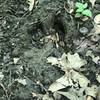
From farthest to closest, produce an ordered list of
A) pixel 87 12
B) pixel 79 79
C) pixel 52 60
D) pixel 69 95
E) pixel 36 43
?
pixel 87 12
pixel 36 43
pixel 52 60
pixel 79 79
pixel 69 95

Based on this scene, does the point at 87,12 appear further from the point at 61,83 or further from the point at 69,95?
the point at 69,95

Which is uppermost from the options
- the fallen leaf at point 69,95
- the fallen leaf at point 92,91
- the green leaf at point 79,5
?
the green leaf at point 79,5

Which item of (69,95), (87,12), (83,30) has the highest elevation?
(87,12)

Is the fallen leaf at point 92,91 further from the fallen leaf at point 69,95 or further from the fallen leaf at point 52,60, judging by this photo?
the fallen leaf at point 52,60

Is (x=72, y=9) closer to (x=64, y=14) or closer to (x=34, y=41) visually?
(x=64, y=14)

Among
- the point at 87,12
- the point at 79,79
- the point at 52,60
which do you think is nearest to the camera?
the point at 79,79

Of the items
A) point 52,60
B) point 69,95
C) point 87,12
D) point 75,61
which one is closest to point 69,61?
point 75,61

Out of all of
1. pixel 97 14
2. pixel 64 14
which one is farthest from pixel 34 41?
pixel 97 14

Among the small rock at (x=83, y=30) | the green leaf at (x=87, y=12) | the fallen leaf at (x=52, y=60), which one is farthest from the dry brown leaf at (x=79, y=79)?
the green leaf at (x=87, y=12)
